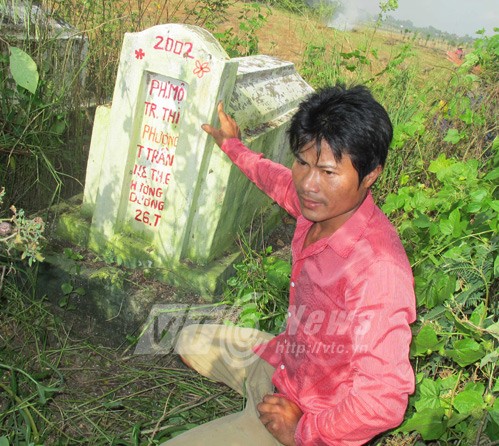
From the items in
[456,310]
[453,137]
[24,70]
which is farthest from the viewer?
[453,137]

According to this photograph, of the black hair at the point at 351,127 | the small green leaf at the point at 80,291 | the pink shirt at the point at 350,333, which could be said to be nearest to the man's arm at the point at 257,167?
the pink shirt at the point at 350,333

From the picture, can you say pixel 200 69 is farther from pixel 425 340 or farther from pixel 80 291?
pixel 425 340

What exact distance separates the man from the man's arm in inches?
10.3

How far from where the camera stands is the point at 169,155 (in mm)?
2535

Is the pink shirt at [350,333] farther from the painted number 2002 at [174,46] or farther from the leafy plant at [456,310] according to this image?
the painted number 2002 at [174,46]

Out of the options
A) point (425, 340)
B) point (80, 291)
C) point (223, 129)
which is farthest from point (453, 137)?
point (80, 291)

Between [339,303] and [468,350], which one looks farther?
[468,350]

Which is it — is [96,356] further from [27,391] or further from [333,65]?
[333,65]

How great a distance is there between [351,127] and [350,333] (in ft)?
1.95

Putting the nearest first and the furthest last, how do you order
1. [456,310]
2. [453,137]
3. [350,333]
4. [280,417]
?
[350,333]
[280,417]
[456,310]
[453,137]

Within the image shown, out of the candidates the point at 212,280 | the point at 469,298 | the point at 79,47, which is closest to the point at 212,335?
the point at 212,280

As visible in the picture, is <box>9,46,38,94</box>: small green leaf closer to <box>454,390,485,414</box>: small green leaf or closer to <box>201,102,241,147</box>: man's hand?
<box>201,102,241,147</box>: man's hand

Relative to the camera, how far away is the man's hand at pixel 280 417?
5.63ft

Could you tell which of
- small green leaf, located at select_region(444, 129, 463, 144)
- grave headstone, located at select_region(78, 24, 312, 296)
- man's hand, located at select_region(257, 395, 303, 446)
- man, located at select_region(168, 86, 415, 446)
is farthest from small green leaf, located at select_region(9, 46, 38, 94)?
small green leaf, located at select_region(444, 129, 463, 144)
